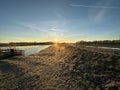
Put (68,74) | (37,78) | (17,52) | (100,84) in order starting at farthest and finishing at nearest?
(17,52) → (68,74) → (37,78) → (100,84)

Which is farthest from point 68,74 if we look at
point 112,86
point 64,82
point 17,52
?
point 17,52

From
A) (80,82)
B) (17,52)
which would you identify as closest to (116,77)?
(80,82)

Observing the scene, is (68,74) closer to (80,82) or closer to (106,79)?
(80,82)

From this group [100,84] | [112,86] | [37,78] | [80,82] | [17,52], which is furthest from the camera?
[17,52]

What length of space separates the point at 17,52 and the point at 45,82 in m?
24.5

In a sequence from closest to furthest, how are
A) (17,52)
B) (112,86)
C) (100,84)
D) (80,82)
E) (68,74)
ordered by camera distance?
1. (112,86)
2. (100,84)
3. (80,82)
4. (68,74)
5. (17,52)

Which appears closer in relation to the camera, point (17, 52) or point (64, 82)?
point (64, 82)

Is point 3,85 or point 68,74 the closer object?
point 3,85

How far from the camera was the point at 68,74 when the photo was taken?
38.2 feet

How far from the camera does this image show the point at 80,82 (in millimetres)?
9477

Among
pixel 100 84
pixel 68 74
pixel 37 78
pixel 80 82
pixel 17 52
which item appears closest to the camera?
pixel 100 84

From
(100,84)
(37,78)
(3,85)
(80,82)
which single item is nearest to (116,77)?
(100,84)

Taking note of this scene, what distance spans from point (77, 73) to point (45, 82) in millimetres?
3121

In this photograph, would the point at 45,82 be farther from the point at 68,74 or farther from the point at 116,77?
the point at 116,77
